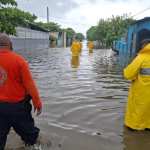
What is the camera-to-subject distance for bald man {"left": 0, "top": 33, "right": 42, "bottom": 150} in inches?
207

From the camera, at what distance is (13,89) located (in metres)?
5.35

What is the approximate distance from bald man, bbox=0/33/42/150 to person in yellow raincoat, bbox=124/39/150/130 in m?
2.12

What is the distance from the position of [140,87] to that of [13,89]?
8.16ft

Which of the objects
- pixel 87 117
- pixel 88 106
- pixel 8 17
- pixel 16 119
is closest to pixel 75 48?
pixel 8 17

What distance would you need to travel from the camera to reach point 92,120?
811cm

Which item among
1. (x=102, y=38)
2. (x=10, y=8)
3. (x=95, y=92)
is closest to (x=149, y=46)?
(x=95, y=92)

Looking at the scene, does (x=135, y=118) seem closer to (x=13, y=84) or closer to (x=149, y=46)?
(x=149, y=46)

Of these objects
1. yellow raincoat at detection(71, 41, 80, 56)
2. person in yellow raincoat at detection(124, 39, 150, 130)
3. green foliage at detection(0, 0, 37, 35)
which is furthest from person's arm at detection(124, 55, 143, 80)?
yellow raincoat at detection(71, 41, 80, 56)

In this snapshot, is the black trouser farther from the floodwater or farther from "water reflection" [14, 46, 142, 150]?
"water reflection" [14, 46, 142, 150]

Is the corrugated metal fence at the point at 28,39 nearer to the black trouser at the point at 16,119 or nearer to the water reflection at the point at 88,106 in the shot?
the water reflection at the point at 88,106

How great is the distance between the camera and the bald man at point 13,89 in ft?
17.3

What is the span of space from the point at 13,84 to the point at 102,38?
256ft

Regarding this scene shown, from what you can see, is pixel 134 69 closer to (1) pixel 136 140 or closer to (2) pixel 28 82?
(1) pixel 136 140

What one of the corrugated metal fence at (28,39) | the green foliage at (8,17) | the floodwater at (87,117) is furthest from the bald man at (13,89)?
the corrugated metal fence at (28,39)
